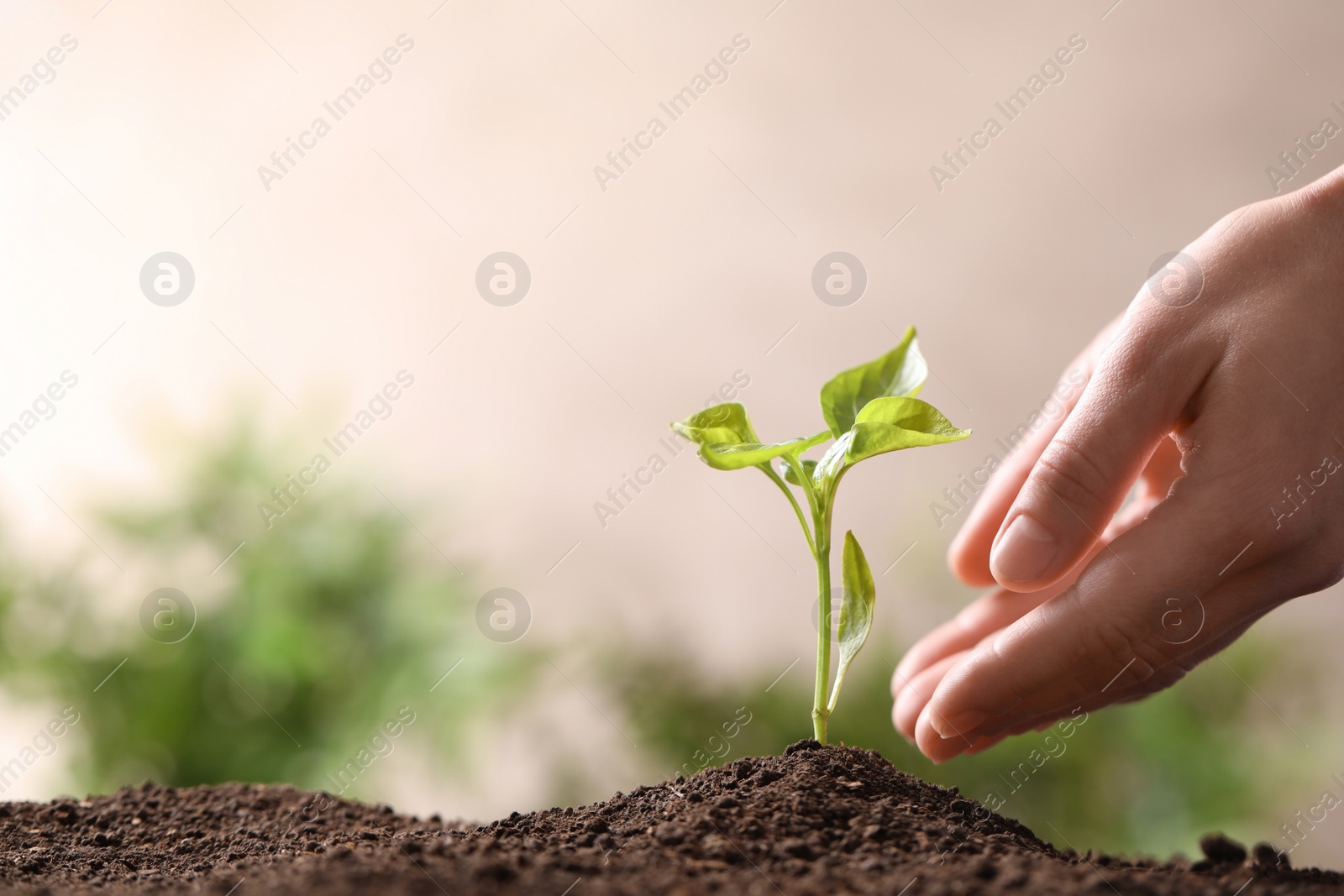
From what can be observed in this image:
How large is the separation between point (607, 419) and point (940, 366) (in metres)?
1.13

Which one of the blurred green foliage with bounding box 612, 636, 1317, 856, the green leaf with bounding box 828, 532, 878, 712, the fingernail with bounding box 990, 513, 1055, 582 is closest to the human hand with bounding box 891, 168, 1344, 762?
the fingernail with bounding box 990, 513, 1055, 582

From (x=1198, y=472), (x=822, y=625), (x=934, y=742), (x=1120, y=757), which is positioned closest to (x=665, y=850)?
(x=822, y=625)

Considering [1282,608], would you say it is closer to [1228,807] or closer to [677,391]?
[1228,807]

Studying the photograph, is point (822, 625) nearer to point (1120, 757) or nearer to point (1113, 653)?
point (1113, 653)

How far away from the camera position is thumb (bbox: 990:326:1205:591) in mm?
821

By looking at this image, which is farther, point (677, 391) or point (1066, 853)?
point (677, 391)

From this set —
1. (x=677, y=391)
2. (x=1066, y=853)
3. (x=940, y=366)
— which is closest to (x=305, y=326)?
(x=677, y=391)

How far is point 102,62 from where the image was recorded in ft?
10.6

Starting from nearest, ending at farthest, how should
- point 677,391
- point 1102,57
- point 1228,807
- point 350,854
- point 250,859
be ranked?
1. point 350,854
2. point 250,859
3. point 1228,807
4. point 1102,57
5. point 677,391

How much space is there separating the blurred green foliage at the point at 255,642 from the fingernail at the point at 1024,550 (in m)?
1.57

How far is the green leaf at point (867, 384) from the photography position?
94 cm

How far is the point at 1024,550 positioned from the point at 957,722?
0.70 ft

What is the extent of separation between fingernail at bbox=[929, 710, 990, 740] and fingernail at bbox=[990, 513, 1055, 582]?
16 centimetres

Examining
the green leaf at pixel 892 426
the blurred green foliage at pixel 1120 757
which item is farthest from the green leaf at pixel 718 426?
the blurred green foliage at pixel 1120 757
